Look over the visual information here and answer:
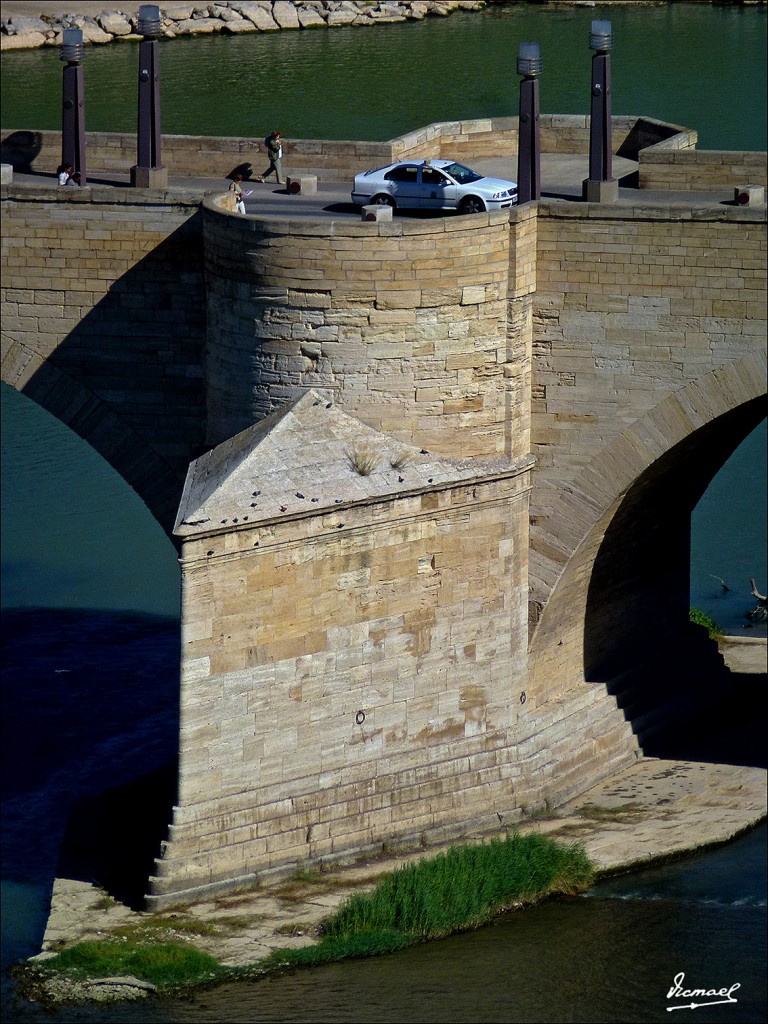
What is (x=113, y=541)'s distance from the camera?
3469 centimetres

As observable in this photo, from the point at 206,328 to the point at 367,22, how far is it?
23.6 m

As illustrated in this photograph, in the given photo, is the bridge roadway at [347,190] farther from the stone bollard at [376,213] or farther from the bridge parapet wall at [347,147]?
the stone bollard at [376,213]

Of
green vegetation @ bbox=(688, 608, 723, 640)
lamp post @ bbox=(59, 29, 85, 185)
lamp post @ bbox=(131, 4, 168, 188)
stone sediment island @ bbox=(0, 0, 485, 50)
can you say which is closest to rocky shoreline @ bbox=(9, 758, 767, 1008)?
green vegetation @ bbox=(688, 608, 723, 640)

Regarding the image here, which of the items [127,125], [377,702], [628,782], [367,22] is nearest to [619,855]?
[628,782]

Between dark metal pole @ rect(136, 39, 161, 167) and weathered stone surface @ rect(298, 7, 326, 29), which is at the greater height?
weathered stone surface @ rect(298, 7, 326, 29)

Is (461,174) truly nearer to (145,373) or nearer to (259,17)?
(145,373)

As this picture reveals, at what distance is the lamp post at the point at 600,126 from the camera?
23.8 meters

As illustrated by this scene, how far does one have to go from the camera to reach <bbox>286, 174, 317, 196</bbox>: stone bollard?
86.9ft

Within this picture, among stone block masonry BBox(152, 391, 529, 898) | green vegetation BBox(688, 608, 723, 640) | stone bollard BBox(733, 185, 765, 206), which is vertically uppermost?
stone bollard BBox(733, 185, 765, 206)

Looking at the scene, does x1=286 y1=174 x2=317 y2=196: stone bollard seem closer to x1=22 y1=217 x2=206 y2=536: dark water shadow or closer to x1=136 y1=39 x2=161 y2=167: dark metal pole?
x1=136 y1=39 x2=161 y2=167: dark metal pole

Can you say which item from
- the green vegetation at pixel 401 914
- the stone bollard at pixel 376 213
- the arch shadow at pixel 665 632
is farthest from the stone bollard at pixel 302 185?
the green vegetation at pixel 401 914

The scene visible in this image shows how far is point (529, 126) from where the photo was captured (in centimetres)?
2356

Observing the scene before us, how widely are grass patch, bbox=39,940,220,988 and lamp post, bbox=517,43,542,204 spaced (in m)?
8.87

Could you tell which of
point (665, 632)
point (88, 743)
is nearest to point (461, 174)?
point (665, 632)
